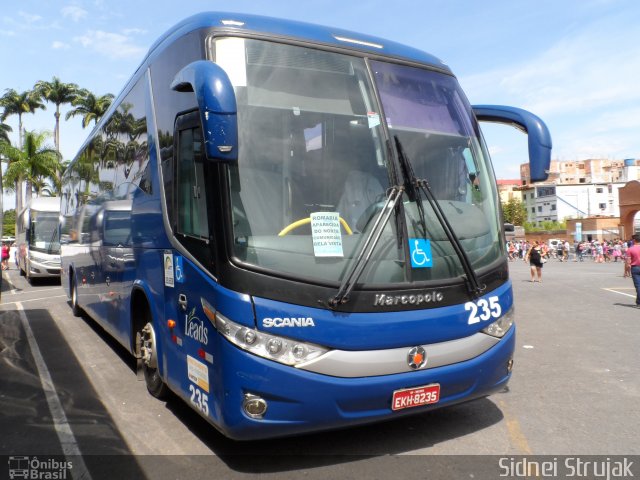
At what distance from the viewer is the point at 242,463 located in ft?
12.7

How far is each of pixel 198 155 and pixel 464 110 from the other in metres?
2.44

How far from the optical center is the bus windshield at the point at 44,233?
20.4m

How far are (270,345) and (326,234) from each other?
86 centimetres

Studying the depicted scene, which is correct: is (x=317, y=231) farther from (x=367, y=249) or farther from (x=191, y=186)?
(x=191, y=186)

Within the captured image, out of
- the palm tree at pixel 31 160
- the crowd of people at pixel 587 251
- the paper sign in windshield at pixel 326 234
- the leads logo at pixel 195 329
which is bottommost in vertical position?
the crowd of people at pixel 587 251

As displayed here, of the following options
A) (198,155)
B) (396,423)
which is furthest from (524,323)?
(198,155)

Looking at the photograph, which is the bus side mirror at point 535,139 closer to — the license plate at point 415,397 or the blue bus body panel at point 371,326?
the blue bus body panel at point 371,326

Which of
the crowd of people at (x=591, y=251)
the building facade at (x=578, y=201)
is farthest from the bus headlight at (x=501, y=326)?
the building facade at (x=578, y=201)

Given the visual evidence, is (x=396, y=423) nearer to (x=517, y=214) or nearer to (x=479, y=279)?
(x=479, y=279)

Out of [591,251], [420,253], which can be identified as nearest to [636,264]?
[420,253]

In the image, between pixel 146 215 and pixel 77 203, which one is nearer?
pixel 146 215

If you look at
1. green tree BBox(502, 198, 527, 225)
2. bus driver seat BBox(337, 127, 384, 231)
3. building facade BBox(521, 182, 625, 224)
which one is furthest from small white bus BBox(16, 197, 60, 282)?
building facade BBox(521, 182, 625, 224)

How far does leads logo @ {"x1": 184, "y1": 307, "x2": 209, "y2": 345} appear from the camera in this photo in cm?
379

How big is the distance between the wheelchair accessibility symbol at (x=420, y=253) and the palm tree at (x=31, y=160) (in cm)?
4232
